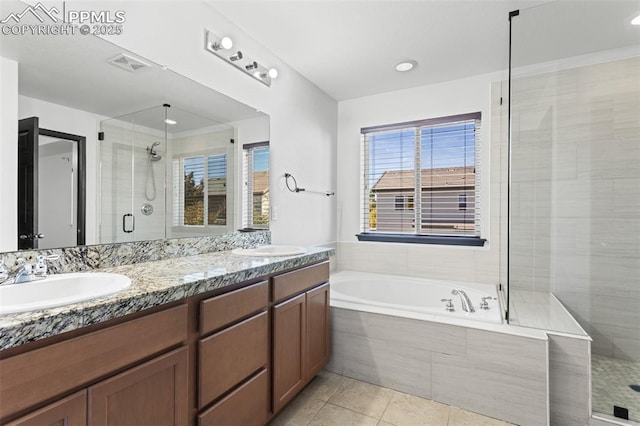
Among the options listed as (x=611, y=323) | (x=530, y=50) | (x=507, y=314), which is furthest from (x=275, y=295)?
(x=530, y=50)

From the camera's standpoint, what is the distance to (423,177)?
10.8ft

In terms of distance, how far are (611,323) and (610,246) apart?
1.65ft

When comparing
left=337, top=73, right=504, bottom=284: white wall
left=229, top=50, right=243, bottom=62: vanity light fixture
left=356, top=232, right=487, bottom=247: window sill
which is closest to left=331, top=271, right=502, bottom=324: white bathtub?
left=337, top=73, right=504, bottom=284: white wall

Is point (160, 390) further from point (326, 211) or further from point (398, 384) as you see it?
point (326, 211)

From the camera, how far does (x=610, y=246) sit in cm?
214

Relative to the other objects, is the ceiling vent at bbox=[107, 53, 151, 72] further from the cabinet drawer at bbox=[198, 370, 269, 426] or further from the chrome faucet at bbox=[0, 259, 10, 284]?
the cabinet drawer at bbox=[198, 370, 269, 426]

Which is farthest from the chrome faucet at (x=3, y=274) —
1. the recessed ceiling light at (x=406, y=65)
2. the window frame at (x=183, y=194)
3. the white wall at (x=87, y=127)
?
the recessed ceiling light at (x=406, y=65)

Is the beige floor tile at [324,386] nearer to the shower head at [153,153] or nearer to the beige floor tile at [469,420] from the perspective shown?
the beige floor tile at [469,420]

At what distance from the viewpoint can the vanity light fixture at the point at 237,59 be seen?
6.52ft

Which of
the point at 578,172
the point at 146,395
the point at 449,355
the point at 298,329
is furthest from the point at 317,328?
the point at 578,172

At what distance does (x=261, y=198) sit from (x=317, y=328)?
105 cm

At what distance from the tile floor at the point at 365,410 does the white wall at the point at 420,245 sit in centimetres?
135

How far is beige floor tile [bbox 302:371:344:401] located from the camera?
211cm

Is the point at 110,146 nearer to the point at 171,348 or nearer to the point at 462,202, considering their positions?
the point at 171,348
